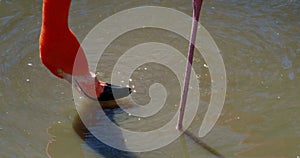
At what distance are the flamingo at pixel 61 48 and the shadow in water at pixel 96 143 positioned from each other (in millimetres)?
142

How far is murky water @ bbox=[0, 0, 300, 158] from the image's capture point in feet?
7.52

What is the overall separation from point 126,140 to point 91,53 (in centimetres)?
70

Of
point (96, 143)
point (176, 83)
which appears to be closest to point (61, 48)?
point (96, 143)

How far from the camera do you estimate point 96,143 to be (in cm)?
229

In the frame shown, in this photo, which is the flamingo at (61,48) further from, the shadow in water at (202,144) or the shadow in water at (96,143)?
the shadow in water at (202,144)

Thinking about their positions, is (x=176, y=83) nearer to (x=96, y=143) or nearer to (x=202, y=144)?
(x=202, y=144)

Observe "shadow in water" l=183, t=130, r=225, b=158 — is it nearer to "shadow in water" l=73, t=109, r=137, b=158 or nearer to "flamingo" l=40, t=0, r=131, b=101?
"shadow in water" l=73, t=109, r=137, b=158

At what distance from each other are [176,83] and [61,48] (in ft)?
2.08

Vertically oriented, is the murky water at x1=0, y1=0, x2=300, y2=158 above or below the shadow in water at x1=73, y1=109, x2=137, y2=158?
above

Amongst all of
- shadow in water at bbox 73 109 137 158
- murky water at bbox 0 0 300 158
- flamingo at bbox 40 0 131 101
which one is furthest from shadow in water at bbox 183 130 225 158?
flamingo at bbox 40 0 131 101

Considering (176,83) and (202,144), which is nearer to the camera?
(202,144)

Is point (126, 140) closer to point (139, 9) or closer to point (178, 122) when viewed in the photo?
point (178, 122)

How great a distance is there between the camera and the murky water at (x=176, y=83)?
7.52 ft

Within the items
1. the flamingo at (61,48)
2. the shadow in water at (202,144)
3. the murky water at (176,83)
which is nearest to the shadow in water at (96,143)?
the murky water at (176,83)
